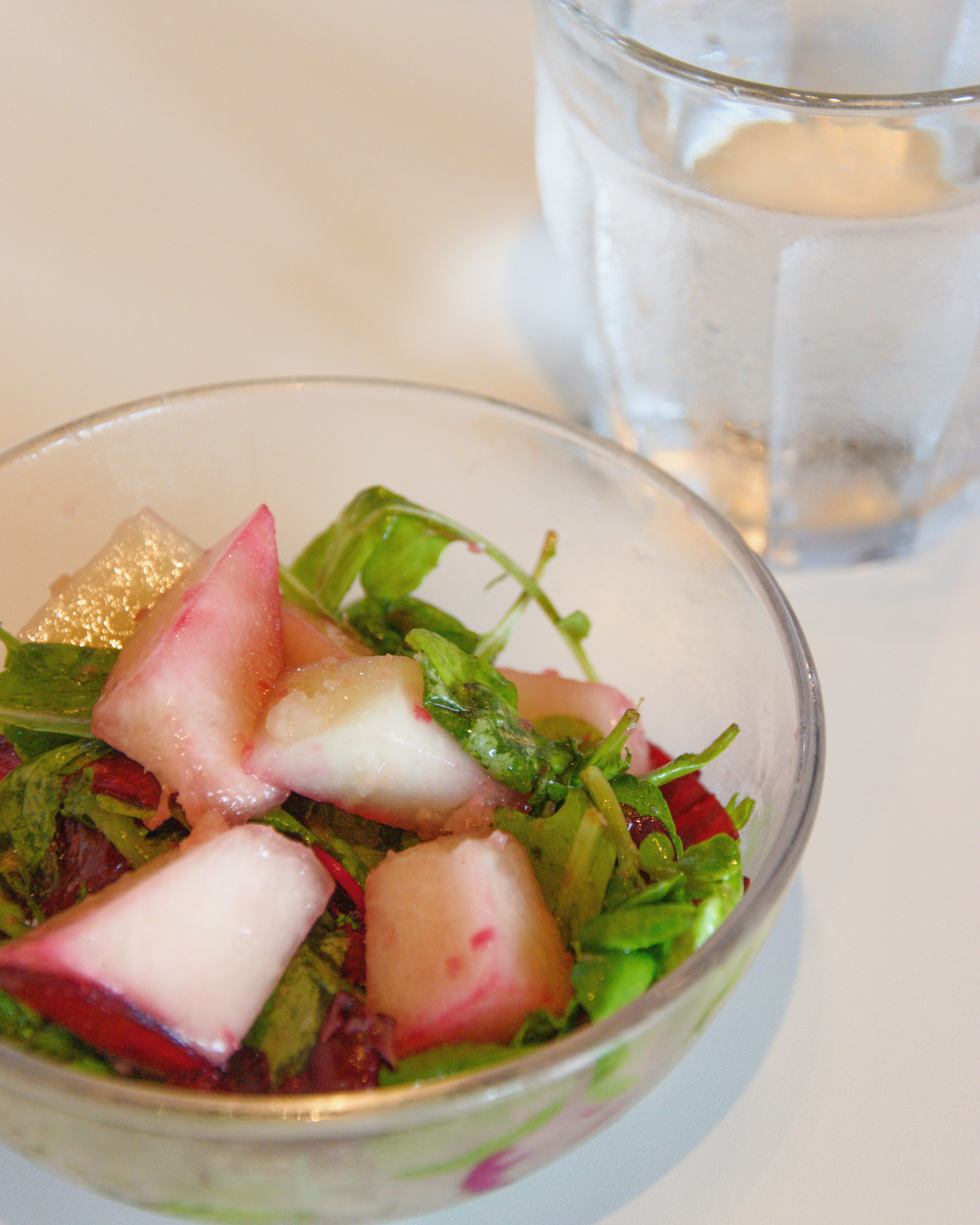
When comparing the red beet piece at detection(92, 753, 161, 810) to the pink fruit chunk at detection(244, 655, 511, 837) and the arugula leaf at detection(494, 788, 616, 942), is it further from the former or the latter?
the arugula leaf at detection(494, 788, 616, 942)

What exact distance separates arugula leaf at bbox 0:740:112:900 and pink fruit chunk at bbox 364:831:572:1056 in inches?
7.9

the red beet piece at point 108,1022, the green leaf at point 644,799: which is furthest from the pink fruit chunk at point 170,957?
the green leaf at point 644,799

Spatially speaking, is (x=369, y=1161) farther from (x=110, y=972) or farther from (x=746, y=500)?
(x=746, y=500)

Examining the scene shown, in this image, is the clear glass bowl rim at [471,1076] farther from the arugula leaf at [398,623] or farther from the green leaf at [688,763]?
the arugula leaf at [398,623]

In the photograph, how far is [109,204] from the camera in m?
1.44

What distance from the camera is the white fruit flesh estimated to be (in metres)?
0.81

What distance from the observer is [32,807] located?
28.4 inches

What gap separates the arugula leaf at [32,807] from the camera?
710mm

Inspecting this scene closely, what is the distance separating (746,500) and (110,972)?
2.51 ft

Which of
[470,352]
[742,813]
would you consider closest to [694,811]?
[742,813]

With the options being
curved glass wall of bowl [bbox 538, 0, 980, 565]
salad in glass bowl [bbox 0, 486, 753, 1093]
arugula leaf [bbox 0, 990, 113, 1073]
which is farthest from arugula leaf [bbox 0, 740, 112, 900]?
curved glass wall of bowl [bbox 538, 0, 980, 565]

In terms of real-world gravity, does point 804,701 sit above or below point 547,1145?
above

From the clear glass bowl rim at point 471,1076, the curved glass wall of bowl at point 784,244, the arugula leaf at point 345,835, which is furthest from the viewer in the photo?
the curved glass wall of bowl at point 784,244

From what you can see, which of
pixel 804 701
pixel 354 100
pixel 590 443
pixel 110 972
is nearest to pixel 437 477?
pixel 590 443
